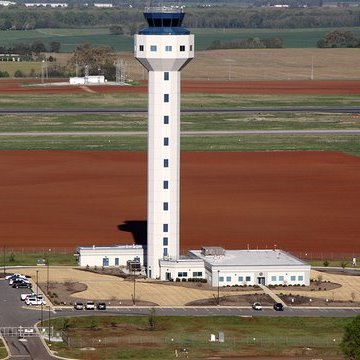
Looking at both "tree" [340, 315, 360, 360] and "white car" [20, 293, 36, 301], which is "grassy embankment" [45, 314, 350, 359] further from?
"tree" [340, 315, 360, 360]

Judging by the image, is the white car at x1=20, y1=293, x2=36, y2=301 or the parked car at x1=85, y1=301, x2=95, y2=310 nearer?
the parked car at x1=85, y1=301, x2=95, y2=310

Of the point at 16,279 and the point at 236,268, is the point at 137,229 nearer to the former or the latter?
the point at 236,268

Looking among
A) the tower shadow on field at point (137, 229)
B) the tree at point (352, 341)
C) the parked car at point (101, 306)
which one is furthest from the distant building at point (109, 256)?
the tree at point (352, 341)

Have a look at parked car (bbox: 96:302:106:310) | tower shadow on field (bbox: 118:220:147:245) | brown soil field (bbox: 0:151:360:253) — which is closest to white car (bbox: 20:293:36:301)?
parked car (bbox: 96:302:106:310)

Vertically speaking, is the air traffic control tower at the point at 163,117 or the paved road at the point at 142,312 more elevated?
the air traffic control tower at the point at 163,117

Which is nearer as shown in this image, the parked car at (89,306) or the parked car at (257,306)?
the parked car at (89,306)

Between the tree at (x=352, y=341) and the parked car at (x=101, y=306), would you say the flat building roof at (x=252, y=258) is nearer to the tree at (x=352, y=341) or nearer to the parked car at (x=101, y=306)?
the parked car at (x=101, y=306)
